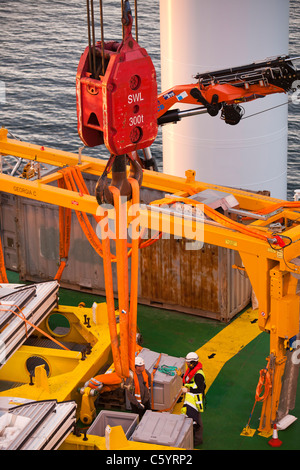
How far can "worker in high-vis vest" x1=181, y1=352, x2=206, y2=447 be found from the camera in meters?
13.8

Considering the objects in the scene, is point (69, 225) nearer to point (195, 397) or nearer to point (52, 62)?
point (195, 397)

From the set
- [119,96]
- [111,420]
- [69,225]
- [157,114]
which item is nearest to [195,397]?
[111,420]

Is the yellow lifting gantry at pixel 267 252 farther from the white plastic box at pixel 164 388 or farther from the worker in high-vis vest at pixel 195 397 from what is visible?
the white plastic box at pixel 164 388

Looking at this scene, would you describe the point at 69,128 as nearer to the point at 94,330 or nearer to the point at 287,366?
the point at 94,330

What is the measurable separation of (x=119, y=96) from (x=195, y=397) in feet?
17.2

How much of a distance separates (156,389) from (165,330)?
314 cm

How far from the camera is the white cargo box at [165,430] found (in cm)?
1288

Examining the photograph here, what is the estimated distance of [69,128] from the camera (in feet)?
123

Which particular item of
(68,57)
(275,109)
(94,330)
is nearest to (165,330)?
(94,330)

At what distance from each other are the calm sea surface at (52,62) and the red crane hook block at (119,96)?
62.2ft

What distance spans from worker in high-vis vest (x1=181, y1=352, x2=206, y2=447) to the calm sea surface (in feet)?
53.8

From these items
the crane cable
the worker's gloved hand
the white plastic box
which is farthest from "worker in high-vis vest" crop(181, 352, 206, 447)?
the crane cable

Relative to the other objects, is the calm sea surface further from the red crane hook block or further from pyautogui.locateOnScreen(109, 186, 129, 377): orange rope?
the red crane hook block

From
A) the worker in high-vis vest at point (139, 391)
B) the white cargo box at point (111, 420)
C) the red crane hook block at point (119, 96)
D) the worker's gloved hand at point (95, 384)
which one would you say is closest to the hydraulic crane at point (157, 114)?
the red crane hook block at point (119, 96)
